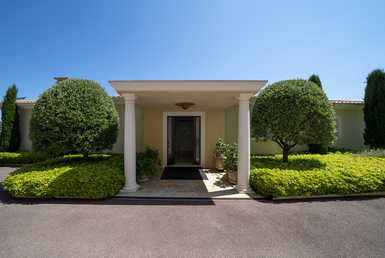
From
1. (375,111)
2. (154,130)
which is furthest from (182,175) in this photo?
(375,111)

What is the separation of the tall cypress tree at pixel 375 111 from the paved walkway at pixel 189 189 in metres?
8.51

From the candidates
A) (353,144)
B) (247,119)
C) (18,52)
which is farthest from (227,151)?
(18,52)

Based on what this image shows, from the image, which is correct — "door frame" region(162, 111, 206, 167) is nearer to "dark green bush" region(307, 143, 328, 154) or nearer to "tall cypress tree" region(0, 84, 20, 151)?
"dark green bush" region(307, 143, 328, 154)

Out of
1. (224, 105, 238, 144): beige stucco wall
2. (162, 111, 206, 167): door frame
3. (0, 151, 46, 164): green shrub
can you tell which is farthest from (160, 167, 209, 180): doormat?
(0, 151, 46, 164): green shrub

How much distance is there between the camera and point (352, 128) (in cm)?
796

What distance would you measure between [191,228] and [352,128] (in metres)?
10.5

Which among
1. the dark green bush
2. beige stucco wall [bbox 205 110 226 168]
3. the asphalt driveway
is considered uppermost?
beige stucco wall [bbox 205 110 226 168]

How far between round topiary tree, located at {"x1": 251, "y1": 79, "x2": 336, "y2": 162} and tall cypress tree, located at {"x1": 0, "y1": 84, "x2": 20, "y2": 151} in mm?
11801

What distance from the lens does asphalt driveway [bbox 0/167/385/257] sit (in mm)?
2014

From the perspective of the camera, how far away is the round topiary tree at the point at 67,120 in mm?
3949

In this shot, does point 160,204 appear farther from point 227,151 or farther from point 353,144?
point 353,144

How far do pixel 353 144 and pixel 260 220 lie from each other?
932cm

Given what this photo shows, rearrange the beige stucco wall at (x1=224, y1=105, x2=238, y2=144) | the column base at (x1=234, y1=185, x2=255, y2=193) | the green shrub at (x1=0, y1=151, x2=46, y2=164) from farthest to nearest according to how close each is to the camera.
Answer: the beige stucco wall at (x1=224, y1=105, x2=238, y2=144)
the green shrub at (x1=0, y1=151, x2=46, y2=164)
the column base at (x1=234, y1=185, x2=255, y2=193)

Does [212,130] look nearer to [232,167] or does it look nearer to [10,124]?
[232,167]
